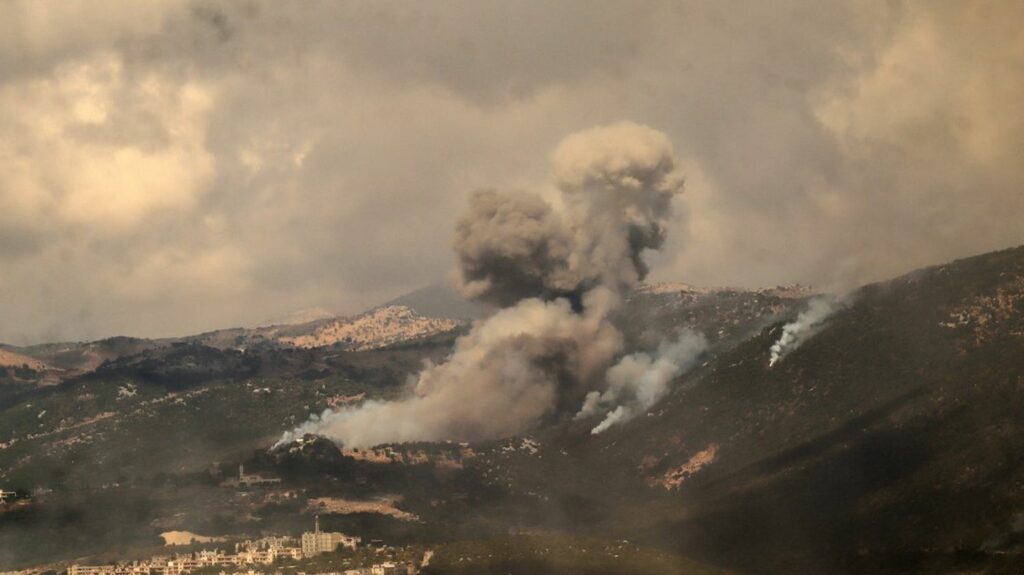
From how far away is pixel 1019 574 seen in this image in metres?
194
